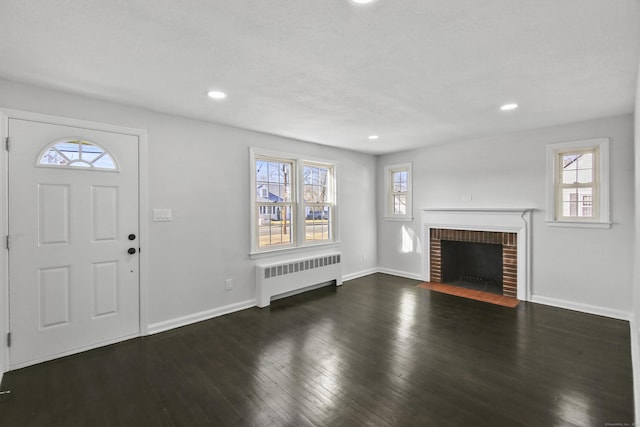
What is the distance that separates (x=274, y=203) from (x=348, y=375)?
2706 millimetres

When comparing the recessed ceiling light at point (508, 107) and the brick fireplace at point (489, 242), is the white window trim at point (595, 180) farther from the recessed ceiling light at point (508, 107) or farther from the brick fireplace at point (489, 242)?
the recessed ceiling light at point (508, 107)

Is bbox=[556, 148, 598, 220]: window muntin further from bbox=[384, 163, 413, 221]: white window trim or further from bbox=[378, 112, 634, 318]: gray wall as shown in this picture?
bbox=[384, 163, 413, 221]: white window trim

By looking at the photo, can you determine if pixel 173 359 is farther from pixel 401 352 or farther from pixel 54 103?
pixel 54 103

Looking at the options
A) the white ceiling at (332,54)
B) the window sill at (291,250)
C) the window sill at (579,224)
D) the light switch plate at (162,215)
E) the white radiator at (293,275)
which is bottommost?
the white radiator at (293,275)

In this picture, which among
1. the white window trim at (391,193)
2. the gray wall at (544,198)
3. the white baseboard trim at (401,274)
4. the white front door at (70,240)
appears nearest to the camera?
the white front door at (70,240)

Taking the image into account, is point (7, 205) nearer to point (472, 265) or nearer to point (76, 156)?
point (76, 156)

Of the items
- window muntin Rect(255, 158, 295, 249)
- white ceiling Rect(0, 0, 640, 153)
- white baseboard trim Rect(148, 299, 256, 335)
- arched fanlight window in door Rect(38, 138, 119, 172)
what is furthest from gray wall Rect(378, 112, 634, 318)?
arched fanlight window in door Rect(38, 138, 119, 172)

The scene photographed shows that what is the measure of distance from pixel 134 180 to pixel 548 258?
17.4 feet

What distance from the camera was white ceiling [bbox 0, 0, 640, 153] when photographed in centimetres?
169

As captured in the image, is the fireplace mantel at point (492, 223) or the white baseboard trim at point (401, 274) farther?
the white baseboard trim at point (401, 274)

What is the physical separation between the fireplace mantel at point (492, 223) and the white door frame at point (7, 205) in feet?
14.2

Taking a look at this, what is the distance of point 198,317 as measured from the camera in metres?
3.70

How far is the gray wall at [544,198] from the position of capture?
364cm

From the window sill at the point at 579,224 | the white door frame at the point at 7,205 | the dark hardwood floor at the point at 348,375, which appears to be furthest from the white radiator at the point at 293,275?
the window sill at the point at 579,224
